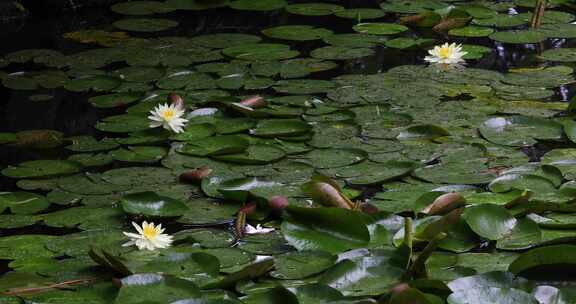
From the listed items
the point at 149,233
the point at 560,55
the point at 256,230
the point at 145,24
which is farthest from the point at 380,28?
the point at 149,233

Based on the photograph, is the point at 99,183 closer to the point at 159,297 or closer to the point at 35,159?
the point at 35,159

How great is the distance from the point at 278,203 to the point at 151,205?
352 mm

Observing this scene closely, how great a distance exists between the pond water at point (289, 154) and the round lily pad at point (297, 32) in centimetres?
1

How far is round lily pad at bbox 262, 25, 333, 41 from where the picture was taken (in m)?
4.77

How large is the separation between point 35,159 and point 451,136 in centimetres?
137

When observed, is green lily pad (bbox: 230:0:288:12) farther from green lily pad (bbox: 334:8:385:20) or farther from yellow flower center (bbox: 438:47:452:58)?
yellow flower center (bbox: 438:47:452:58)

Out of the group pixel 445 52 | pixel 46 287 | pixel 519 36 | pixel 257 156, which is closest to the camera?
pixel 46 287

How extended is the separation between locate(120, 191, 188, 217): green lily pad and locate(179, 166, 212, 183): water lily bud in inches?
8.1

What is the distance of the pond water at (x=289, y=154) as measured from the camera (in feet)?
7.91

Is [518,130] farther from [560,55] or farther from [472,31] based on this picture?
[472,31]

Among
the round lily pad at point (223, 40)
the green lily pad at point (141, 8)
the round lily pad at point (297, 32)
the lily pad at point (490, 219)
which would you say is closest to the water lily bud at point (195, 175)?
the lily pad at point (490, 219)

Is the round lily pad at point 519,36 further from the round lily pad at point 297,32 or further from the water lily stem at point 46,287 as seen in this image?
the water lily stem at point 46,287

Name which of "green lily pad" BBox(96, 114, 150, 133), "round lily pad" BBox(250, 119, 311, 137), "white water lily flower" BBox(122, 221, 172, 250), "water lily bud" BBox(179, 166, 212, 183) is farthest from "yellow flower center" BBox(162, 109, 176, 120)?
"white water lily flower" BBox(122, 221, 172, 250)

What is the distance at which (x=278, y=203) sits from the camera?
2807 mm
